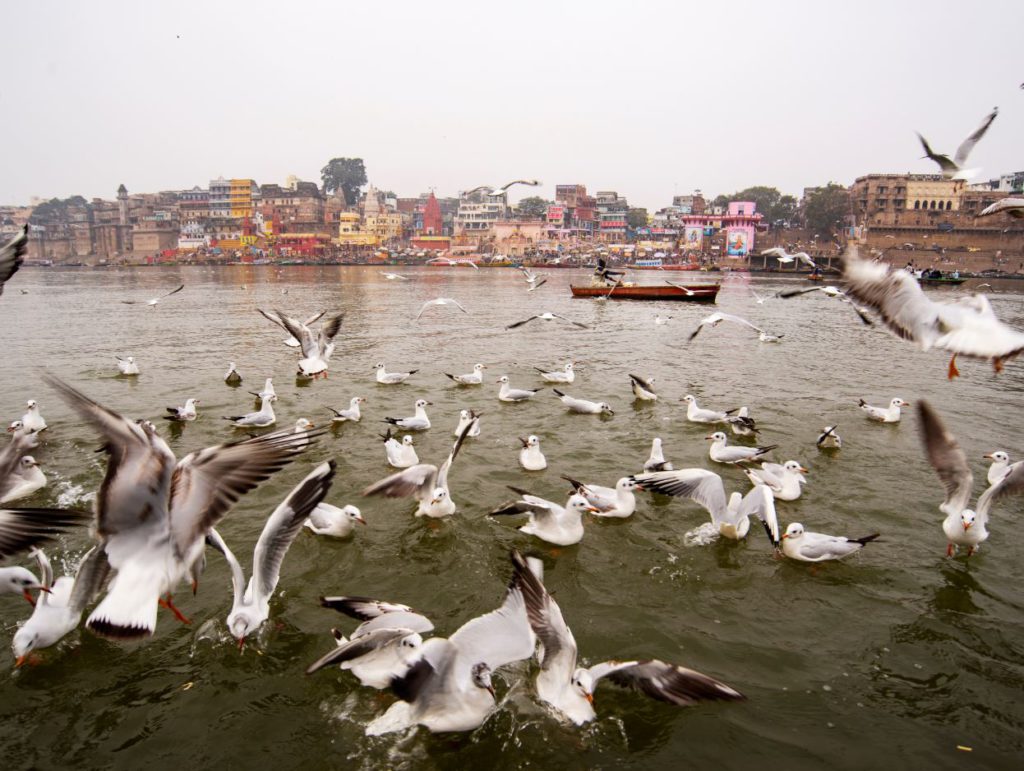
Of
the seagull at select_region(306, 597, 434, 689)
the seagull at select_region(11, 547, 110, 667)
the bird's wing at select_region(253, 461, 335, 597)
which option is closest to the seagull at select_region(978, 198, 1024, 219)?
the seagull at select_region(306, 597, 434, 689)

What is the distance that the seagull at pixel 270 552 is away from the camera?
406 centimetres

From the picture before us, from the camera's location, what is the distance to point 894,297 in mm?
5098

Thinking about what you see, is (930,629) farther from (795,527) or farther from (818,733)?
(818,733)

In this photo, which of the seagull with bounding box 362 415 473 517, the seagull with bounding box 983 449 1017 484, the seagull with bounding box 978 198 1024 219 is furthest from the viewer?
the seagull with bounding box 983 449 1017 484

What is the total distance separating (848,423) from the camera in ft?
33.0

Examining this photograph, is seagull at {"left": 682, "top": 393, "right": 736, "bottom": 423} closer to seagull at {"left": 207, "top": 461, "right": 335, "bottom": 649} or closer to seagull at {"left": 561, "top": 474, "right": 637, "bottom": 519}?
seagull at {"left": 561, "top": 474, "right": 637, "bottom": 519}

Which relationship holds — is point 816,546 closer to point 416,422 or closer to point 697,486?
point 697,486

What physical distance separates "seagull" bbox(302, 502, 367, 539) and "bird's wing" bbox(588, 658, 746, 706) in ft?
10.7

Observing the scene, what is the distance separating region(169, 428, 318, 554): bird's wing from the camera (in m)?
3.32

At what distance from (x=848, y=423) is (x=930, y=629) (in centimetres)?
610

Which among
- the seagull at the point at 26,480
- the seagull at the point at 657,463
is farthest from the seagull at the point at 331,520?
the seagull at the point at 657,463

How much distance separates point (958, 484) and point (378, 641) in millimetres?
5487

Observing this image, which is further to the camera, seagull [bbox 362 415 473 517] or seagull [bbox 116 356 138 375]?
seagull [bbox 116 356 138 375]

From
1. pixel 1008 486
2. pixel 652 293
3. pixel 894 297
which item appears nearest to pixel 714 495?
pixel 894 297
